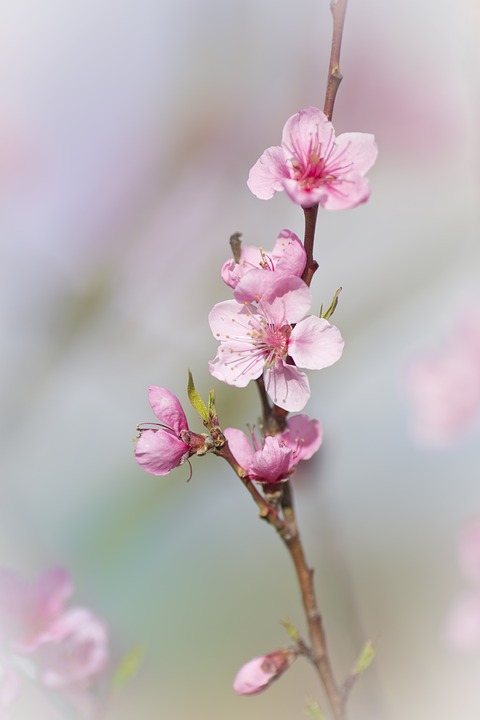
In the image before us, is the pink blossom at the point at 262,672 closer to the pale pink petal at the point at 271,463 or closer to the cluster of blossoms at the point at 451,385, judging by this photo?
the pale pink petal at the point at 271,463

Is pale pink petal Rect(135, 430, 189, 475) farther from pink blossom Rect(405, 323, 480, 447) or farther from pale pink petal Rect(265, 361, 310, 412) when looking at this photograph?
pink blossom Rect(405, 323, 480, 447)

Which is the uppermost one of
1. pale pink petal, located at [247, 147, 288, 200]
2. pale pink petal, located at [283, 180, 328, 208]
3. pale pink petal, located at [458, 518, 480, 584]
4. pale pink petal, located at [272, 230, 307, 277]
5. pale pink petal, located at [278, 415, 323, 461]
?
pale pink petal, located at [247, 147, 288, 200]

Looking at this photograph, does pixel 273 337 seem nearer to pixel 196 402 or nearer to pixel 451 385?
pixel 196 402

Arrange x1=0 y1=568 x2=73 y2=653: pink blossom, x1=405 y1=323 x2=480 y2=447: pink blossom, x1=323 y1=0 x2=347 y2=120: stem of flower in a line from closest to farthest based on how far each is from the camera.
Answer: x1=323 y1=0 x2=347 y2=120: stem of flower, x1=0 y1=568 x2=73 y2=653: pink blossom, x1=405 y1=323 x2=480 y2=447: pink blossom

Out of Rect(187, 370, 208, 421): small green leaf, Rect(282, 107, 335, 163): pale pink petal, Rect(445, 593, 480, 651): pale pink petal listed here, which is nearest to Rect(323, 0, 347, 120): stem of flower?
Rect(282, 107, 335, 163): pale pink petal

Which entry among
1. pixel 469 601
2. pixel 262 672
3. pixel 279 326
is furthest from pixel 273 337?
pixel 469 601

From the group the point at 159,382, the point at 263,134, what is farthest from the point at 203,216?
the point at 159,382

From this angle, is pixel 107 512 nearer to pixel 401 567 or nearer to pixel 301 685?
pixel 301 685
